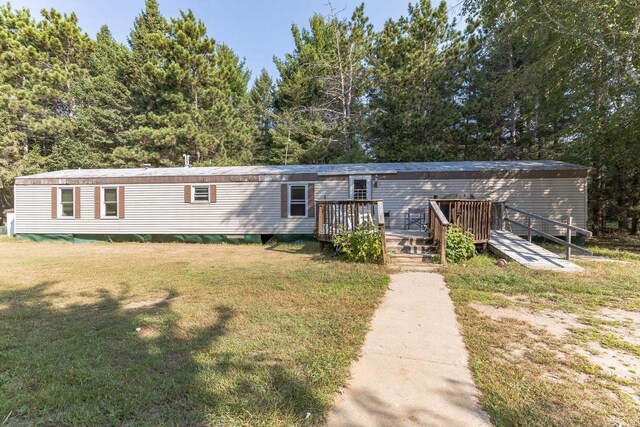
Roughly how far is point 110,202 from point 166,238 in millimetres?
2579

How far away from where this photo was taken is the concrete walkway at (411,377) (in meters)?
1.99

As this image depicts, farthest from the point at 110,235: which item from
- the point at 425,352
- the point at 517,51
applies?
the point at 517,51

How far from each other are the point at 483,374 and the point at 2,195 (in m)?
28.4

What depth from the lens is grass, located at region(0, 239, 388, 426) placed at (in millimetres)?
2051

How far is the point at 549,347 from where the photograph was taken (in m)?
2.95

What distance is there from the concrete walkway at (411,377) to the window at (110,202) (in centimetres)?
1180

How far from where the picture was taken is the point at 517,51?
14539 millimetres

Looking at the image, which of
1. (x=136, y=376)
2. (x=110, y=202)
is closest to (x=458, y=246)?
(x=136, y=376)

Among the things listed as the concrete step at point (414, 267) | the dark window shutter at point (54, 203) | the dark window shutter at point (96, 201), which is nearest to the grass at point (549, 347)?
the concrete step at point (414, 267)

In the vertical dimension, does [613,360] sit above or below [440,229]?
below

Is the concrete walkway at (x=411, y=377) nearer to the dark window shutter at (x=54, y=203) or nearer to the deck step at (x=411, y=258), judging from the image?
the deck step at (x=411, y=258)

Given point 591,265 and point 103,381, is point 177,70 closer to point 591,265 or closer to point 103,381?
point 103,381

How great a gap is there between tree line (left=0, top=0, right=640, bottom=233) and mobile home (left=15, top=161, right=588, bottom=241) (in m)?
2.29

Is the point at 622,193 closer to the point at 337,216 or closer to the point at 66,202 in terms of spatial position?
the point at 337,216
